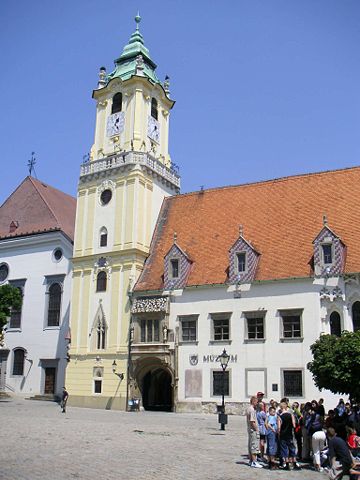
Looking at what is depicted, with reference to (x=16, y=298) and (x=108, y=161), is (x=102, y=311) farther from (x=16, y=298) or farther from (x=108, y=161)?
(x=108, y=161)

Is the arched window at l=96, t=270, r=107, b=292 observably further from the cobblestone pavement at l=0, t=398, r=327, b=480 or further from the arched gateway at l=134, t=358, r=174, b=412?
the cobblestone pavement at l=0, t=398, r=327, b=480

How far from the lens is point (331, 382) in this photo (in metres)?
20.7

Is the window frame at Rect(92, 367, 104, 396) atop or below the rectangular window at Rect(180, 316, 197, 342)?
below

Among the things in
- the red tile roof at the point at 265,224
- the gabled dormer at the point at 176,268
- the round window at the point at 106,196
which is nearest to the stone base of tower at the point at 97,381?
the red tile roof at the point at 265,224

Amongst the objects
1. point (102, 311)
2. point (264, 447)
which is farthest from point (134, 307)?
point (264, 447)

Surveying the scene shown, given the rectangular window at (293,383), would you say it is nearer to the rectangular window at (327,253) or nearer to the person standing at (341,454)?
the rectangular window at (327,253)

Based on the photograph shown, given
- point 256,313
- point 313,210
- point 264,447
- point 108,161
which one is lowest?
point 264,447

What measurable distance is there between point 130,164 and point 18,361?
18.0m

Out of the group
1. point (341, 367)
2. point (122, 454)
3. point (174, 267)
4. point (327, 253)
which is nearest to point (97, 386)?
point (174, 267)

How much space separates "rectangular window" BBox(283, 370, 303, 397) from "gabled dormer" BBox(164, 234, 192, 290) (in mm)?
8530

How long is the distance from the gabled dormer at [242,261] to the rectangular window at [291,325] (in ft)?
10.2

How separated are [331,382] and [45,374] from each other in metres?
27.7

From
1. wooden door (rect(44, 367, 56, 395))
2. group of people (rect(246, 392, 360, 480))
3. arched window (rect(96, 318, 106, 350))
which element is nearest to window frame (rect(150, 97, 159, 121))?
arched window (rect(96, 318, 106, 350))

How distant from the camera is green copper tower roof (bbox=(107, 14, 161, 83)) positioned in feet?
144
